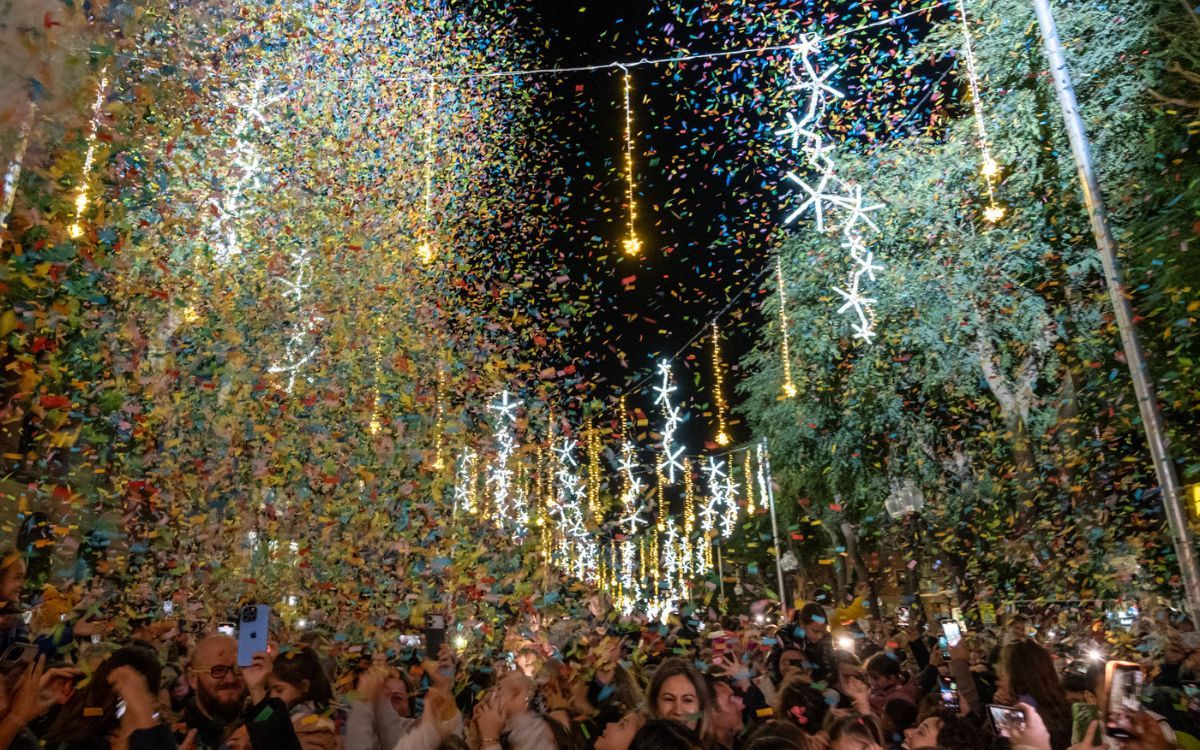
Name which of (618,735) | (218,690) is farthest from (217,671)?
(618,735)

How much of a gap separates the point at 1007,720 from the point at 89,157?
28.4 feet

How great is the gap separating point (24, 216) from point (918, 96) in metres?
18.9

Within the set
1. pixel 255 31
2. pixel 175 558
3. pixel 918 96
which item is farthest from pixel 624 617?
pixel 918 96

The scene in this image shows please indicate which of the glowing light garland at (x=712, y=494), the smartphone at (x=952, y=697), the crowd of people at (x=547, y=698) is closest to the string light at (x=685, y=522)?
the glowing light garland at (x=712, y=494)

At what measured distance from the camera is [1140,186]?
543 inches

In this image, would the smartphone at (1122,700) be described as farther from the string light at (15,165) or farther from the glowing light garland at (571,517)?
the glowing light garland at (571,517)

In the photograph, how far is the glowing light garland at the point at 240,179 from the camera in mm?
16906

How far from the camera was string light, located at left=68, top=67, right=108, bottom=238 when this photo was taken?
746 centimetres

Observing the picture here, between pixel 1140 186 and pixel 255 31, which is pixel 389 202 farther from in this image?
pixel 1140 186

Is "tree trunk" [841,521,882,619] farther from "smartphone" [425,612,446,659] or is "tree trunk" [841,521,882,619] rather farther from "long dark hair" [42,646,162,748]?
"long dark hair" [42,646,162,748]

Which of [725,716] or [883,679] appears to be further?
[883,679]

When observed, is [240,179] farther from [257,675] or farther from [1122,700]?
[1122,700]

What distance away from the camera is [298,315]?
59.8ft

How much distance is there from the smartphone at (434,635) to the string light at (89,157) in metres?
4.85
